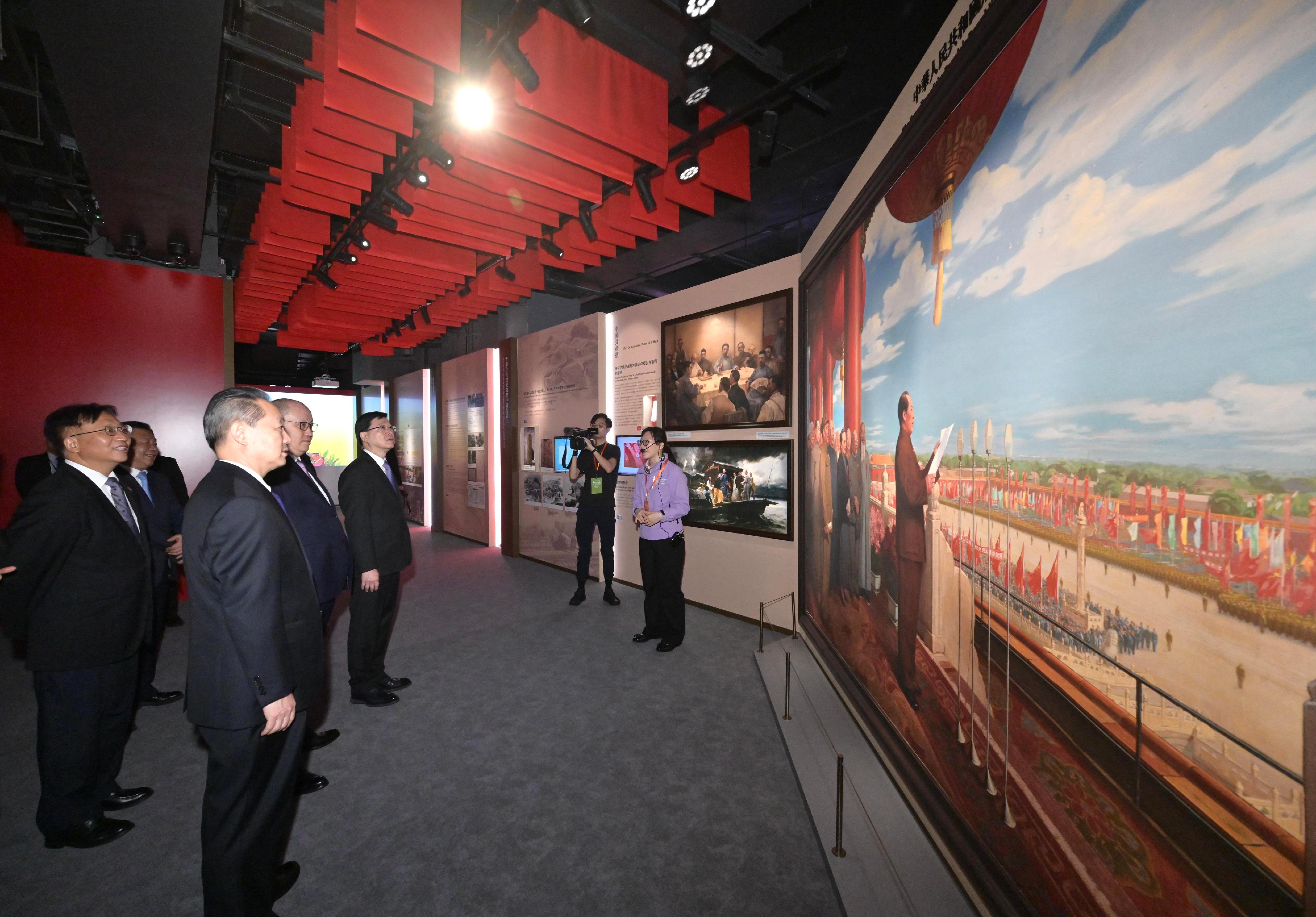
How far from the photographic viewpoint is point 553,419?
7.32 meters

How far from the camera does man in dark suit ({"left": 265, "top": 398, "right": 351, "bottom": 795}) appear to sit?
2896 mm

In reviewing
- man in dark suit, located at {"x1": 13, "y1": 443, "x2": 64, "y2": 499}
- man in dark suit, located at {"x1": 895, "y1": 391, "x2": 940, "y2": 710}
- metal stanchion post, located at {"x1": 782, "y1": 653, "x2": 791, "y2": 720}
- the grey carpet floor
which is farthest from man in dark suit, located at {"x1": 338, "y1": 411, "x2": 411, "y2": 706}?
man in dark suit, located at {"x1": 13, "y1": 443, "x2": 64, "y2": 499}

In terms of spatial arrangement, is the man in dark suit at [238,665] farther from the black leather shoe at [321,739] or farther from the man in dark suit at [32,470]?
the man in dark suit at [32,470]

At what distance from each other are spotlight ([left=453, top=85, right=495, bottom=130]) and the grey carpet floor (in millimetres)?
3843

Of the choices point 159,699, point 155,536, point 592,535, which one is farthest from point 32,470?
point 592,535

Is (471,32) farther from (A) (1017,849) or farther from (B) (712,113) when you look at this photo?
(A) (1017,849)

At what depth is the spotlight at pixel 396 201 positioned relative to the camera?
14.6 feet

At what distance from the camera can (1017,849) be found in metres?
1.46

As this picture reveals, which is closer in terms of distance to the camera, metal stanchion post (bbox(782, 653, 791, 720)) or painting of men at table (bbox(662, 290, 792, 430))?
metal stanchion post (bbox(782, 653, 791, 720))

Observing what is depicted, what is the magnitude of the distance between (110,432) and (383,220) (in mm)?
3540

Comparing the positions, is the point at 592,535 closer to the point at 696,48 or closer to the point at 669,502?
the point at 669,502

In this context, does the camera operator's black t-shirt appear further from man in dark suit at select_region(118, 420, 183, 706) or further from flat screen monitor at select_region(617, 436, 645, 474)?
man in dark suit at select_region(118, 420, 183, 706)

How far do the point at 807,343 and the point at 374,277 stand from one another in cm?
610

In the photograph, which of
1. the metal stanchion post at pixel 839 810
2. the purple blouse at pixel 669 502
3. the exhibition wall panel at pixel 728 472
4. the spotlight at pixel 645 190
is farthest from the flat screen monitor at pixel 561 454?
the metal stanchion post at pixel 839 810
